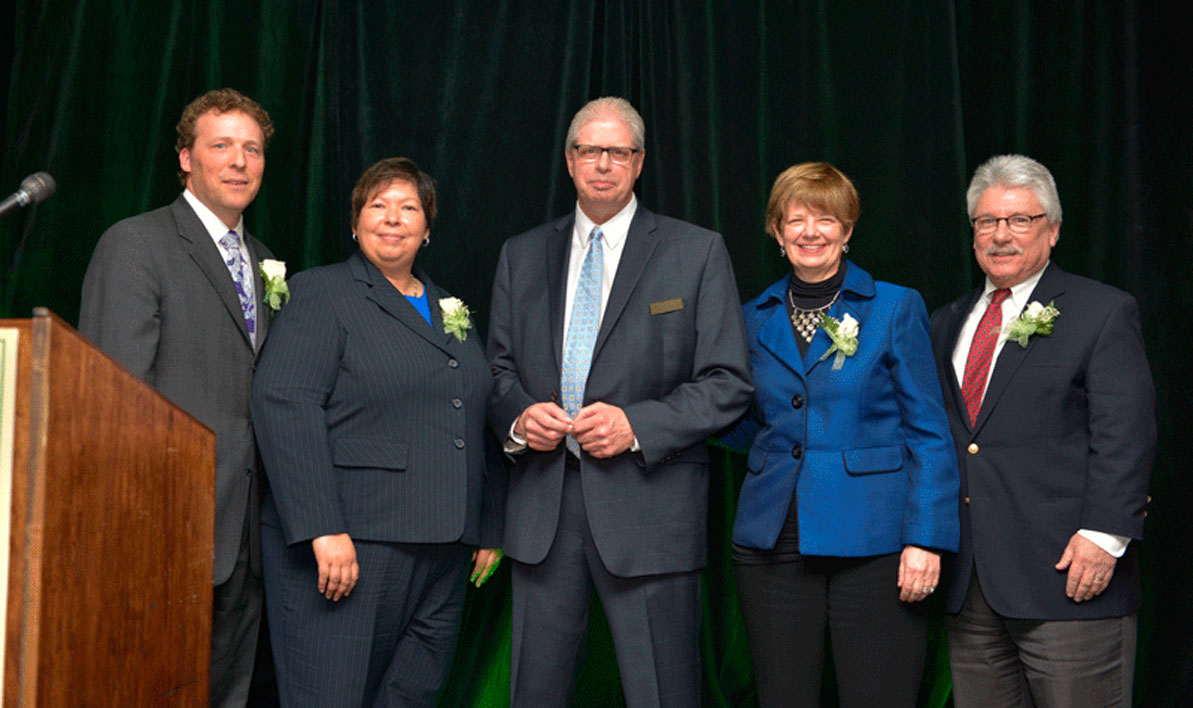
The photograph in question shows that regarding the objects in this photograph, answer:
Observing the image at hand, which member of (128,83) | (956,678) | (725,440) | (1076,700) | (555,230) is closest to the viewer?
(1076,700)

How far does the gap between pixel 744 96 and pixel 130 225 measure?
6.63ft

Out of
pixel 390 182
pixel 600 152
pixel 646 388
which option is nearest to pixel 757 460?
pixel 646 388

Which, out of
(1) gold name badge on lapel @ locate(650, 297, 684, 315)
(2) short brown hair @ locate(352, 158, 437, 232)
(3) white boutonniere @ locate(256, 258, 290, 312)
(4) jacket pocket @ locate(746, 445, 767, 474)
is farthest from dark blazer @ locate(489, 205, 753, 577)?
(3) white boutonniere @ locate(256, 258, 290, 312)

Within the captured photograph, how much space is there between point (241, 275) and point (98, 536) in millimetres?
1324

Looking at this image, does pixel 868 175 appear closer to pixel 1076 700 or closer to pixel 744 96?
pixel 744 96

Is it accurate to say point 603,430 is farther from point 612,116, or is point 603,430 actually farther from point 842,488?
point 612,116

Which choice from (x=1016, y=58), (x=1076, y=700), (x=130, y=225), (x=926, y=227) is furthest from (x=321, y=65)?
(x=1076, y=700)

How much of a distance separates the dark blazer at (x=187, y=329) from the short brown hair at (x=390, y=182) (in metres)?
0.38

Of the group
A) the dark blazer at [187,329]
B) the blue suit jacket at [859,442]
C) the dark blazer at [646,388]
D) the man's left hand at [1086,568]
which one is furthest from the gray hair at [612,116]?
the man's left hand at [1086,568]

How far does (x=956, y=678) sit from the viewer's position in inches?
99.2

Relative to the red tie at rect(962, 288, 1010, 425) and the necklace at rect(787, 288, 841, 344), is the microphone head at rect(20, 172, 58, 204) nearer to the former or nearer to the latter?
the necklace at rect(787, 288, 841, 344)

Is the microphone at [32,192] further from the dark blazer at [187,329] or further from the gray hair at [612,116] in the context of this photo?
the gray hair at [612,116]

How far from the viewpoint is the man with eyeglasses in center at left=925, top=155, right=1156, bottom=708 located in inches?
90.1

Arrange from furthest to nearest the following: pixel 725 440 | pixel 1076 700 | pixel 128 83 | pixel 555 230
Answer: pixel 128 83 → pixel 725 440 → pixel 555 230 → pixel 1076 700
